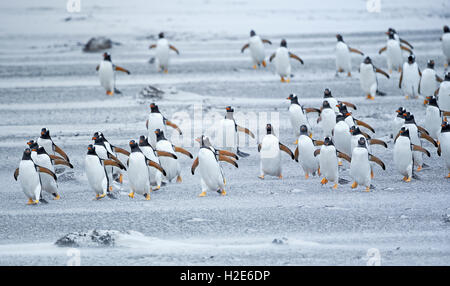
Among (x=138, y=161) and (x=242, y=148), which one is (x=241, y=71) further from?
(x=138, y=161)

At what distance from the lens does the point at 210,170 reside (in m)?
A: 9.53

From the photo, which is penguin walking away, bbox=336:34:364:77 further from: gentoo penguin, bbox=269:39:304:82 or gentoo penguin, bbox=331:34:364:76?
gentoo penguin, bbox=269:39:304:82

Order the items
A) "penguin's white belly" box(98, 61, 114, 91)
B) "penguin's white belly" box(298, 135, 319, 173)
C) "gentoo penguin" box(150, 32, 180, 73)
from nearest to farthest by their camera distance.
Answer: "penguin's white belly" box(298, 135, 319, 173) → "penguin's white belly" box(98, 61, 114, 91) → "gentoo penguin" box(150, 32, 180, 73)

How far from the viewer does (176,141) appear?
40.5ft

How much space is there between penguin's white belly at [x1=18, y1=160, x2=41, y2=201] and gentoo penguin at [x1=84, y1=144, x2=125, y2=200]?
2.40ft

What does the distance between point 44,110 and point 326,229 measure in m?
8.74

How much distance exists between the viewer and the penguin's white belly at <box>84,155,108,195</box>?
9320 millimetres

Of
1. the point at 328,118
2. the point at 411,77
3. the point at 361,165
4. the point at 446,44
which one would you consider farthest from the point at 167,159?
the point at 446,44

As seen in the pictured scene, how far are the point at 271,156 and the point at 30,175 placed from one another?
3.69m

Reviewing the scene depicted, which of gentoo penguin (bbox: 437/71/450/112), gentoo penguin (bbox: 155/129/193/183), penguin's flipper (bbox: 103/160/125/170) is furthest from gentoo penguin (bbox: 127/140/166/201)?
gentoo penguin (bbox: 437/71/450/112)

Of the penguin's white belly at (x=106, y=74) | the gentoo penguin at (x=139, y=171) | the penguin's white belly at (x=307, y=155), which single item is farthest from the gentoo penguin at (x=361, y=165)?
the penguin's white belly at (x=106, y=74)

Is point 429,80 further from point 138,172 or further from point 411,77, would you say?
point 138,172

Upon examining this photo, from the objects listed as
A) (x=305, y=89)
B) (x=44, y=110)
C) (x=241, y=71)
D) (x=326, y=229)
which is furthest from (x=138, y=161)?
(x=241, y=71)

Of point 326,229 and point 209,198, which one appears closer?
point 326,229
